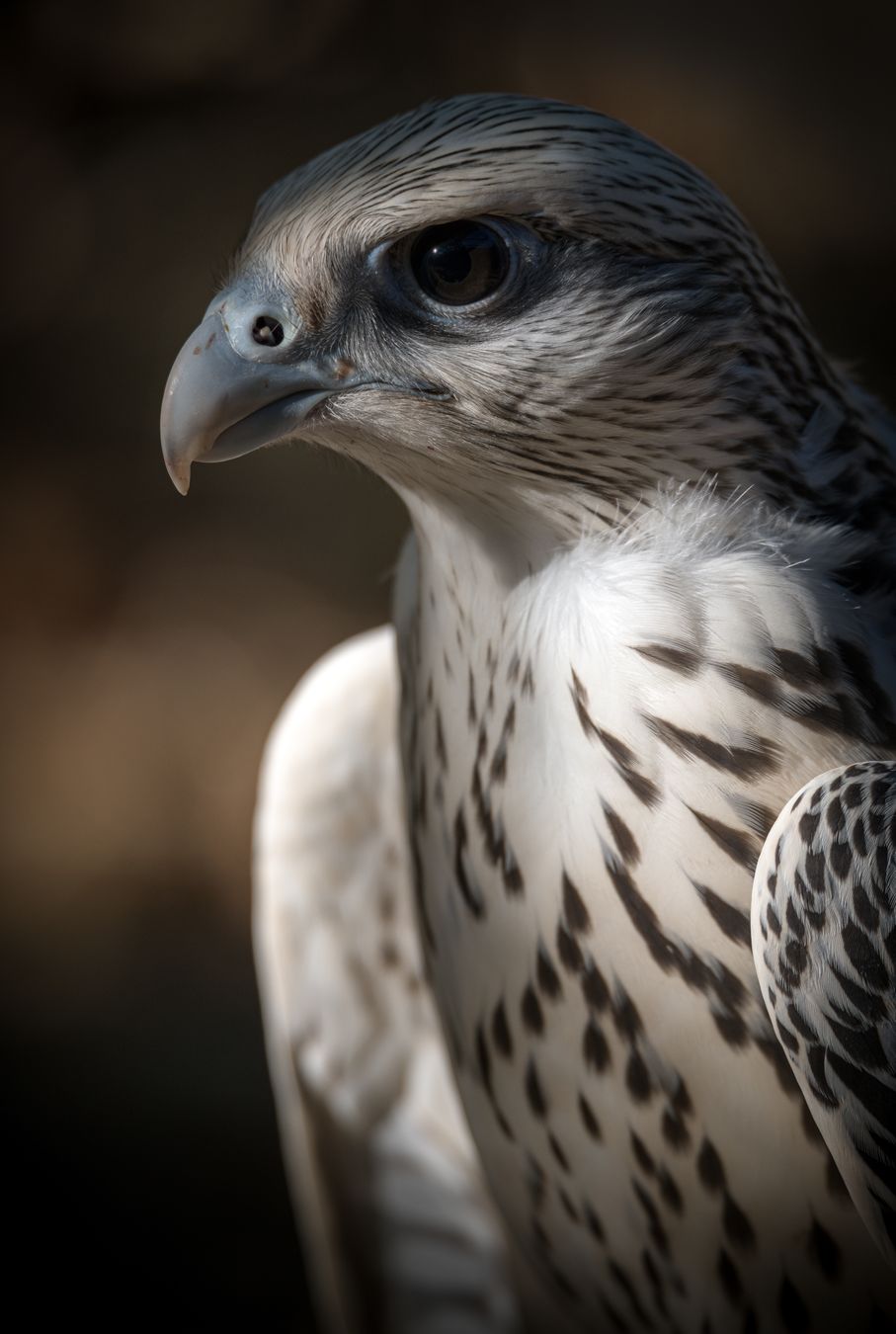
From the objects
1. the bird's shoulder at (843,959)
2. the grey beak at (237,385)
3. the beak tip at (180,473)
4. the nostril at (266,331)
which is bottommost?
the bird's shoulder at (843,959)

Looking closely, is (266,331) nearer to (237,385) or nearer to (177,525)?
(237,385)

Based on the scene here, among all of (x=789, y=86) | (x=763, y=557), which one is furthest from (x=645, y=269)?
(x=789, y=86)

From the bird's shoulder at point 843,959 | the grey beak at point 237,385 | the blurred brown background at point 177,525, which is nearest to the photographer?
the bird's shoulder at point 843,959

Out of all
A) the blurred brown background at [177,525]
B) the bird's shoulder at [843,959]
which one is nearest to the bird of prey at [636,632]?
the bird's shoulder at [843,959]

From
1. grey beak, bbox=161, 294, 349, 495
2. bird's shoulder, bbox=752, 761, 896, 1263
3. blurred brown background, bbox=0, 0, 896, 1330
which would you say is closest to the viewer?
bird's shoulder, bbox=752, 761, 896, 1263

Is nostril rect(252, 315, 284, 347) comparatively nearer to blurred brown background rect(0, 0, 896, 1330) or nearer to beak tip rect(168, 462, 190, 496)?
beak tip rect(168, 462, 190, 496)

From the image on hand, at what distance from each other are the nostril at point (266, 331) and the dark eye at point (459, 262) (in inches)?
4.6

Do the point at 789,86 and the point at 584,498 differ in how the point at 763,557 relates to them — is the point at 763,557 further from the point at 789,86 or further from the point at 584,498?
the point at 789,86

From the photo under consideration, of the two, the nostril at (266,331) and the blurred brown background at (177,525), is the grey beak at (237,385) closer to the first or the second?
the nostril at (266,331)

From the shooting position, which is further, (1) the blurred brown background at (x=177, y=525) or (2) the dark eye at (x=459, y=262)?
(1) the blurred brown background at (x=177, y=525)

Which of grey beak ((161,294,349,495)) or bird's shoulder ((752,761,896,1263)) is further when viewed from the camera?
grey beak ((161,294,349,495))

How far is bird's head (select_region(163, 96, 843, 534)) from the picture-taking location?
0.88m

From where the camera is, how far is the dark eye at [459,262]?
886 mm

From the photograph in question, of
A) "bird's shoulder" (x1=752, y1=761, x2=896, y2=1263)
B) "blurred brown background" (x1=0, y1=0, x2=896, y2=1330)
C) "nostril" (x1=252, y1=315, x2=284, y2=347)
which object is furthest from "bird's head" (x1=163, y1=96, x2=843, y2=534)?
"blurred brown background" (x1=0, y1=0, x2=896, y2=1330)
